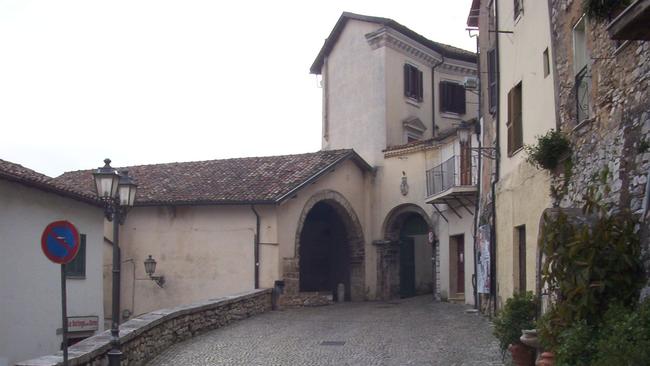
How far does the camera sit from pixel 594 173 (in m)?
9.83

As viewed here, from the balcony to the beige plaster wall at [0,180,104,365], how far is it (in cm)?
1049

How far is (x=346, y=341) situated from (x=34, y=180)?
27.7ft

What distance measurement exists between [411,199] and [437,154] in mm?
2241

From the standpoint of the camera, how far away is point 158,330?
13.7m

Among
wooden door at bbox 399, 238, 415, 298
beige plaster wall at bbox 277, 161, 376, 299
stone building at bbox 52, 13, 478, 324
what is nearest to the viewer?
stone building at bbox 52, 13, 478, 324

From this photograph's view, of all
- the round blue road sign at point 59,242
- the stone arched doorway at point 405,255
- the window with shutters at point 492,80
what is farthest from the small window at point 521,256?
the stone arched doorway at point 405,255

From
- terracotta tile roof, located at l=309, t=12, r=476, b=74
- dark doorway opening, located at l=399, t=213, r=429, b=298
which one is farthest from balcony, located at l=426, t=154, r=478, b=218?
terracotta tile roof, located at l=309, t=12, r=476, b=74

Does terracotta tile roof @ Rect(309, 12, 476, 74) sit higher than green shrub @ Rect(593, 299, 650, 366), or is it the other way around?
terracotta tile roof @ Rect(309, 12, 476, 74)

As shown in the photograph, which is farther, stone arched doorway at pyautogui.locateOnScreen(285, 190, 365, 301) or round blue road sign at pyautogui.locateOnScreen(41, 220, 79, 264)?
stone arched doorway at pyautogui.locateOnScreen(285, 190, 365, 301)

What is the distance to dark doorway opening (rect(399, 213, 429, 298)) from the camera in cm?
2809

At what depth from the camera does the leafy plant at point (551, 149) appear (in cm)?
1126

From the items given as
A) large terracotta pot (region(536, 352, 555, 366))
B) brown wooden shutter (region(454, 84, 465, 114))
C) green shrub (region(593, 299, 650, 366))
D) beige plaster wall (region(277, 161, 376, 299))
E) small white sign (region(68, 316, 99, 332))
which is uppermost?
brown wooden shutter (region(454, 84, 465, 114))

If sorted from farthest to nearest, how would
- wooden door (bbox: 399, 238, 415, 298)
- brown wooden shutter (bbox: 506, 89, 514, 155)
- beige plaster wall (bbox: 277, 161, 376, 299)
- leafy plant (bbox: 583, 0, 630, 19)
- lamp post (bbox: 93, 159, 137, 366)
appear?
wooden door (bbox: 399, 238, 415, 298), beige plaster wall (bbox: 277, 161, 376, 299), brown wooden shutter (bbox: 506, 89, 514, 155), lamp post (bbox: 93, 159, 137, 366), leafy plant (bbox: 583, 0, 630, 19)

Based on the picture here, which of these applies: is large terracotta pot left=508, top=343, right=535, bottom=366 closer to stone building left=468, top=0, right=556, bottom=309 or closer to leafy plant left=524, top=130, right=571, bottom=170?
stone building left=468, top=0, right=556, bottom=309
